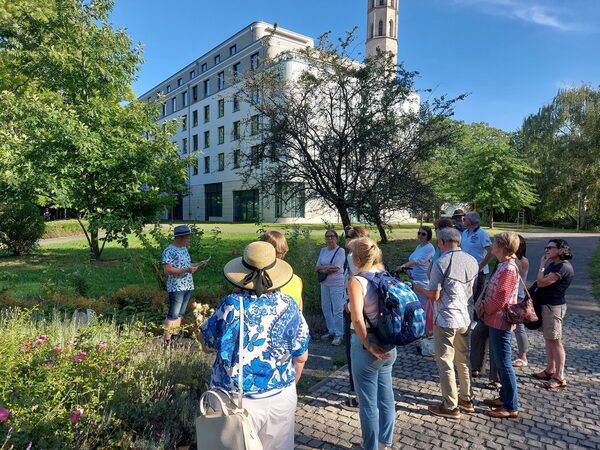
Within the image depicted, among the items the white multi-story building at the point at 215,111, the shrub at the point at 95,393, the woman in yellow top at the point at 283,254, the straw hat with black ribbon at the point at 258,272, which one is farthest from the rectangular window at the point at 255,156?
the white multi-story building at the point at 215,111

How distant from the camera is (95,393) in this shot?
319cm

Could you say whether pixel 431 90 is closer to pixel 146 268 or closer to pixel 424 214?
pixel 424 214

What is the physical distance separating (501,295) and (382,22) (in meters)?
55.8

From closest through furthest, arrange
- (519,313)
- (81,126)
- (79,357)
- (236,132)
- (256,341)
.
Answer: (256,341) < (79,357) < (519,313) < (81,126) < (236,132)

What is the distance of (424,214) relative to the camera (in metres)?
12.2

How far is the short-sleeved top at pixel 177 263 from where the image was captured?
213 inches

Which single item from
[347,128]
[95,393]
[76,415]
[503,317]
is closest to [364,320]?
[503,317]

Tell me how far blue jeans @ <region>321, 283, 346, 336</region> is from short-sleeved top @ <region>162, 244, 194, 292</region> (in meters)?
2.02

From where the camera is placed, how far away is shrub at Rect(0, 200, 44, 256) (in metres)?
14.6

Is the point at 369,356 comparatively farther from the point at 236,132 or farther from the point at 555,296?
the point at 236,132

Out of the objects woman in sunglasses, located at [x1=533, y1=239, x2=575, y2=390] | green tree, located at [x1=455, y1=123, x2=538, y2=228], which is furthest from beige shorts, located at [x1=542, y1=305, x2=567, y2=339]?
green tree, located at [x1=455, y1=123, x2=538, y2=228]

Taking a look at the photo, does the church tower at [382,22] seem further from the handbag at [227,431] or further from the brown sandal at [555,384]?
the handbag at [227,431]

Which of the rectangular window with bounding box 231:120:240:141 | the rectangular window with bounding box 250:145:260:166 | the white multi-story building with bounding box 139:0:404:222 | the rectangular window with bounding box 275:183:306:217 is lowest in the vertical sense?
the rectangular window with bounding box 275:183:306:217

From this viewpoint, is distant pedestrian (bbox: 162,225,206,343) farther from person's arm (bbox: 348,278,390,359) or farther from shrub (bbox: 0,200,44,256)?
shrub (bbox: 0,200,44,256)
